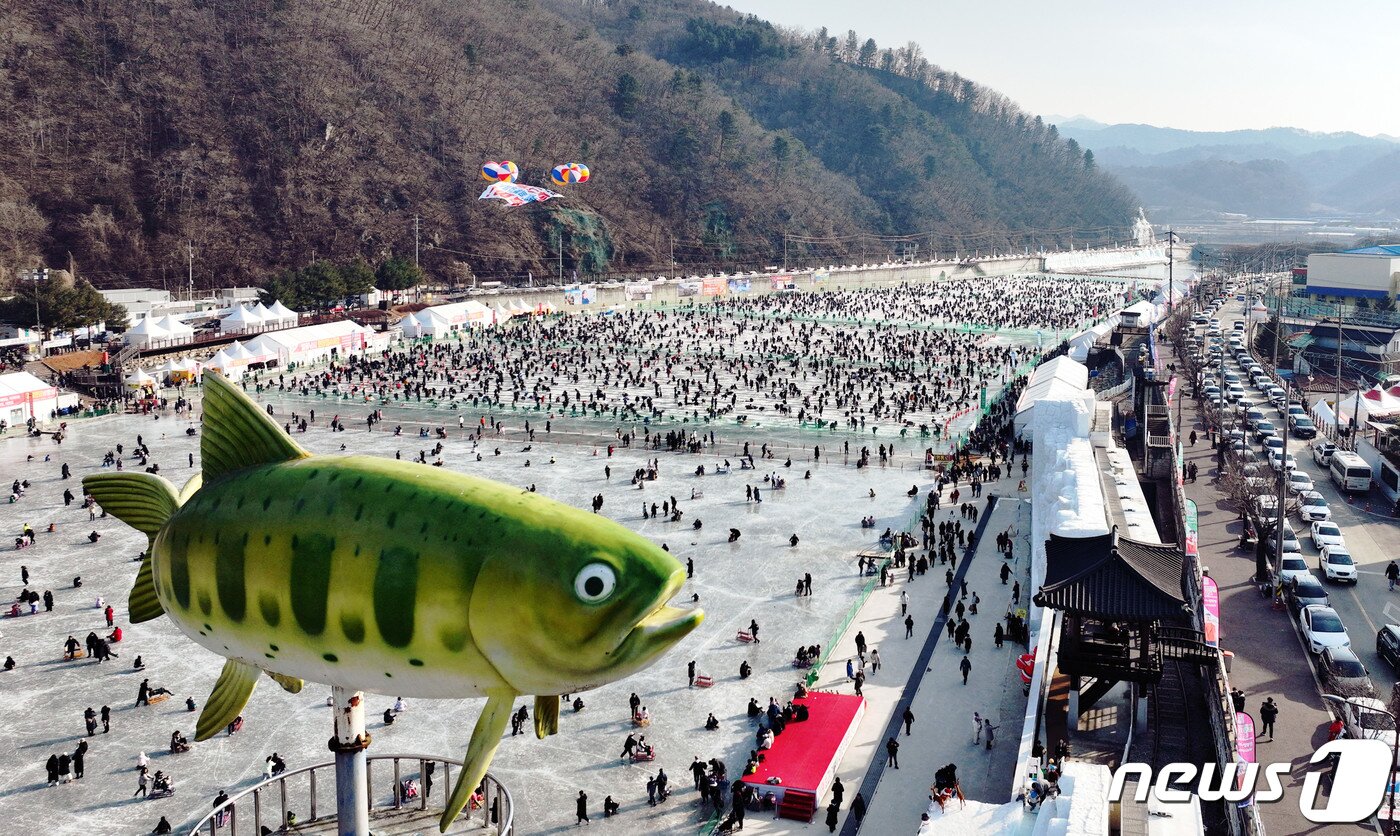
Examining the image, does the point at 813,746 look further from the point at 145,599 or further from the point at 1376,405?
the point at 1376,405

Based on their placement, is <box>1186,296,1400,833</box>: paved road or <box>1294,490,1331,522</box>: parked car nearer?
<box>1186,296,1400,833</box>: paved road

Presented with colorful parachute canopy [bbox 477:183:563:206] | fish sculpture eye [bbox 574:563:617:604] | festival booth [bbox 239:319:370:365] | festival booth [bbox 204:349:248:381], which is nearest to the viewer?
fish sculpture eye [bbox 574:563:617:604]

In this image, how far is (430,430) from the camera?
4616 centimetres

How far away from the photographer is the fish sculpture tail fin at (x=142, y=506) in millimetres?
8117

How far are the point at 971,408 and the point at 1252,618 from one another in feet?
87.6

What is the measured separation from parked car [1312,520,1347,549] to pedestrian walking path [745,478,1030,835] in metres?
7.75

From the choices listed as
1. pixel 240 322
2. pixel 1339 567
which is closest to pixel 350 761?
pixel 1339 567

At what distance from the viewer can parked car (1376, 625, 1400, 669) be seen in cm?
2211

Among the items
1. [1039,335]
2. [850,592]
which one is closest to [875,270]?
[1039,335]

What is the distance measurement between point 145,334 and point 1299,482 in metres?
54.9

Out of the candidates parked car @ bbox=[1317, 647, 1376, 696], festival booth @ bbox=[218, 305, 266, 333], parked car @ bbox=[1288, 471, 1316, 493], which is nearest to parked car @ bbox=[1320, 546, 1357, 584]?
parked car @ bbox=[1317, 647, 1376, 696]

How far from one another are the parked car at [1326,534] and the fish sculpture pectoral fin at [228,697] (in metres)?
29.1

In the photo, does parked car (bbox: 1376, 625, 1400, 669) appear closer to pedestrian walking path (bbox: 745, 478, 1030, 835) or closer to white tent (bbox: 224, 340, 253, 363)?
pedestrian walking path (bbox: 745, 478, 1030, 835)

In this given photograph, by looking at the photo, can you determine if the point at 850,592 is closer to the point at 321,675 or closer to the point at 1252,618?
the point at 1252,618
